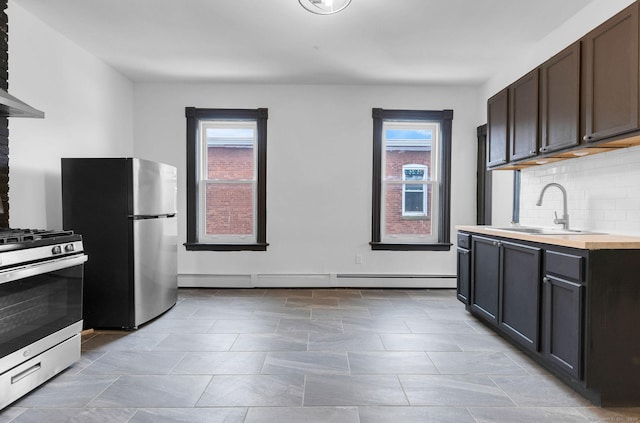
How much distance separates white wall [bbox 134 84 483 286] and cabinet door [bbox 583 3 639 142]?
2.51m

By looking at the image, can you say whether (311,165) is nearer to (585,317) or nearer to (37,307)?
(37,307)

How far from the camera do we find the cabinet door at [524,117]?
309 centimetres

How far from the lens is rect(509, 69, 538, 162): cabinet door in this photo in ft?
10.1

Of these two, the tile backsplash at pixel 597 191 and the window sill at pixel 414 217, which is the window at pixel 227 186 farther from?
the tile backsplash at pixel 597 191

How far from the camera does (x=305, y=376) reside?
97.3 inches

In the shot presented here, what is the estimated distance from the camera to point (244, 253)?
4953 mm

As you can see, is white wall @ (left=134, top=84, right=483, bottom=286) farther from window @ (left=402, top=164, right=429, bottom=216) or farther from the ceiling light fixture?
the ceiling light fixture

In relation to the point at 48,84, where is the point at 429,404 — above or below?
below

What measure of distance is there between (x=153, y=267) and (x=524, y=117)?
11.3 feet

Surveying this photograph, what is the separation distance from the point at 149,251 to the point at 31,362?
1.41 m

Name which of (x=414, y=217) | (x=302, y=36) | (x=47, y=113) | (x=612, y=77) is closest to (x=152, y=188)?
(x=47, y=113)

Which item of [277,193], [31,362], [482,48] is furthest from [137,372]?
[482,48]

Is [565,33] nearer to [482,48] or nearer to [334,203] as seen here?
[482,48]

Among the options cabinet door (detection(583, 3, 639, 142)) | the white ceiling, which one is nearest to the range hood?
the white ceiling
